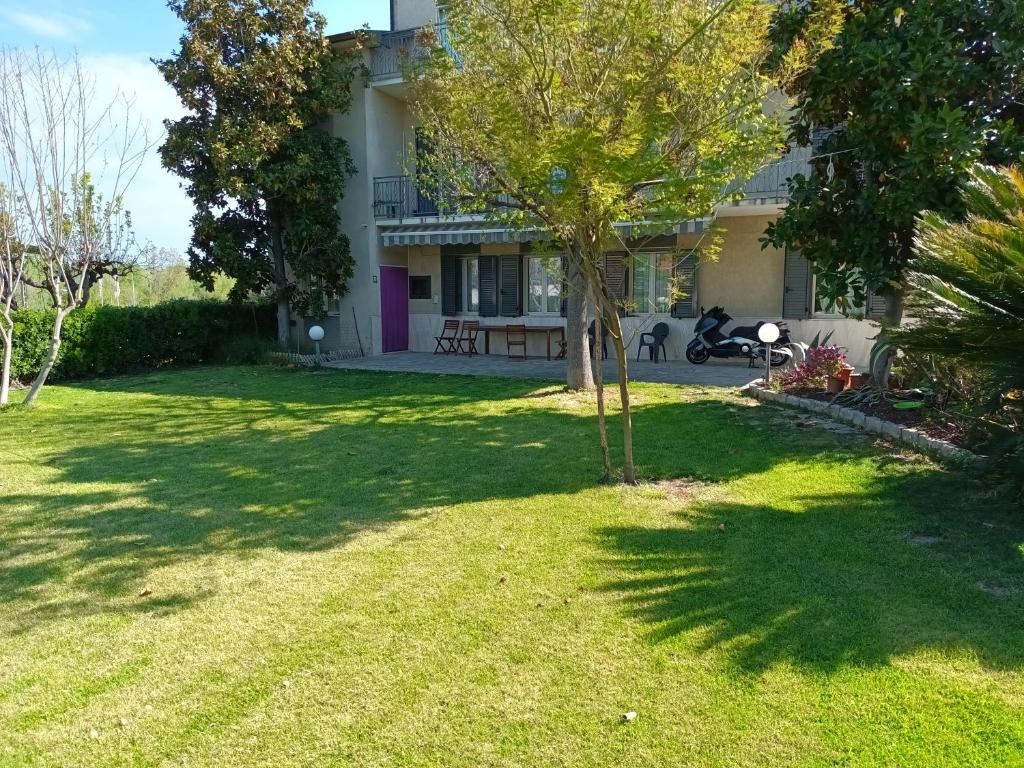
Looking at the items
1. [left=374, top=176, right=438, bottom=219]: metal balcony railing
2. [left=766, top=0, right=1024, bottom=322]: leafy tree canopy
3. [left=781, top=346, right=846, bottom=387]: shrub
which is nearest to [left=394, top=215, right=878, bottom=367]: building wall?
[left=781, top=346, right=846, bottom=387]: shrub

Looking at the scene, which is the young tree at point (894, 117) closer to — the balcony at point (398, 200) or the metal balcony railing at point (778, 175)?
the metal balcony railing at point (778, 175)

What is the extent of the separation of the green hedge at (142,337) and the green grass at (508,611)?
940cm

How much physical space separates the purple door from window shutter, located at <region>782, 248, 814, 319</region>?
40.7 feet

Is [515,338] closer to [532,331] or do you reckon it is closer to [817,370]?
[532,331]

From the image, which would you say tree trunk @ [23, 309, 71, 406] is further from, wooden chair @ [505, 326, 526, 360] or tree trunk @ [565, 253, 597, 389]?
wooden chair @ [505, 326, 526, 360]

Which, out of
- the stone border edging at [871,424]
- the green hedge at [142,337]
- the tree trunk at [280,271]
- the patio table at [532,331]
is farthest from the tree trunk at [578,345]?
the tree trunk at [280,271]

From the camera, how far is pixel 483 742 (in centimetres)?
358

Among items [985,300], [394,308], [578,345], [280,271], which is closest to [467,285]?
[394,308]

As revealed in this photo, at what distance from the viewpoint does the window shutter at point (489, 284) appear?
23172 mm

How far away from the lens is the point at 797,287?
18875 millimetres

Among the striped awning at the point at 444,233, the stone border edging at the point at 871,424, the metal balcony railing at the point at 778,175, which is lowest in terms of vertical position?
the stone border edging at the point at 871,424

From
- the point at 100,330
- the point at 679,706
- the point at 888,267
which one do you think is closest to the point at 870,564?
the point at 679,706

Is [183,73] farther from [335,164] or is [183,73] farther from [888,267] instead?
[888,267]

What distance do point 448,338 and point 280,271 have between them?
5.72 meters
